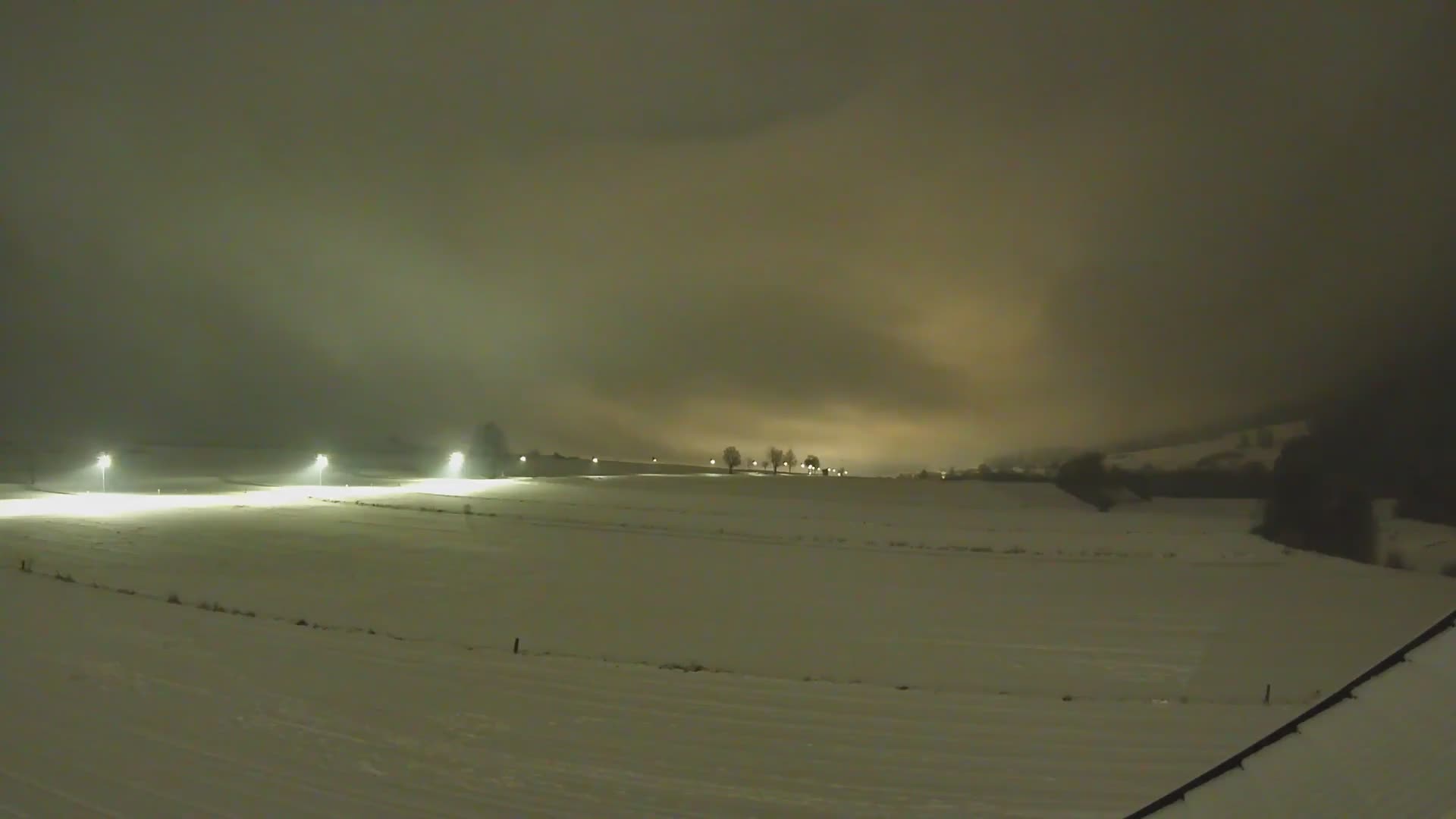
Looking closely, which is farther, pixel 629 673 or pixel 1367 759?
pixel 629 673

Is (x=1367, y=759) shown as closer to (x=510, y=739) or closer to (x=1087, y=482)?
(x=510, y=739)

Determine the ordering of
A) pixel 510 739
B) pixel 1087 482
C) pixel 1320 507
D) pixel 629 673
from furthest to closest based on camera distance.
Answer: pixel 1087 482 → pixel 1320 507 → pixel 629 673 → pixel 510 739

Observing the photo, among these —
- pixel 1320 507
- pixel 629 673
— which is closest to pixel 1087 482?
pixel 1320 507

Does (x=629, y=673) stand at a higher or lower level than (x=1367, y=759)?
lower

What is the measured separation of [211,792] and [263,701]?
7.22 feet

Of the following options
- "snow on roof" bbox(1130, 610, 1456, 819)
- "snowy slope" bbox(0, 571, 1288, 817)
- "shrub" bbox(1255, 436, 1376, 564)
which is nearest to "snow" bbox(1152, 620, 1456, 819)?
"snow on roof" bbox(1130, 610, 1456, 819)

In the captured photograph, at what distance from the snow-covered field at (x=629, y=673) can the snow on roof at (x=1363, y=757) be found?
155 inches

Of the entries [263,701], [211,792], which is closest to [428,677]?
[263,701]

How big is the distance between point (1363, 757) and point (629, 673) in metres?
8.38

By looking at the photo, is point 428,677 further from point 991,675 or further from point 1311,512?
point 1311,512

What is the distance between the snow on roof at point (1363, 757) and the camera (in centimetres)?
216

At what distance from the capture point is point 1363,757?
233 cm

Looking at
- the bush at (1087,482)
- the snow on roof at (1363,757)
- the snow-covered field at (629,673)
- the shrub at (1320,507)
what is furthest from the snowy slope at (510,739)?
the bush at (1087,482)

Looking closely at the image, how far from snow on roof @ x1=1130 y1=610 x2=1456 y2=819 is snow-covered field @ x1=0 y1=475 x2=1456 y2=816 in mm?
3936
